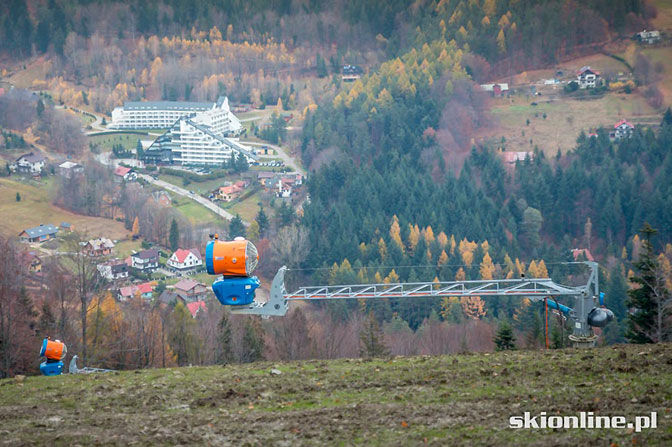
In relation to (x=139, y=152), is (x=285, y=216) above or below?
below

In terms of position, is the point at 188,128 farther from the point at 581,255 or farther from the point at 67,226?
the point at 581,255

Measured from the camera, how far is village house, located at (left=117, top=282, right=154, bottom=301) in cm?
3934

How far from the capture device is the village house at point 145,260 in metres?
45.9

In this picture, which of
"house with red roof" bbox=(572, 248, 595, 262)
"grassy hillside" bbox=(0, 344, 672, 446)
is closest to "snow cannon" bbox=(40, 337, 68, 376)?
"grassy hillside" bbox=(0, 344, 672, 446)

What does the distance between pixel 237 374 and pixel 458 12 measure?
255ft

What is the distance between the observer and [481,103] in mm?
72812

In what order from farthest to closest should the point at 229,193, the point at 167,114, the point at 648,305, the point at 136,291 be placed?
1. the point at 167,114
2. the point at 229,193
3. the point at 136,291
4. the point at 648,305

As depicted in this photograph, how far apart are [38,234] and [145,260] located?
25.4 feet

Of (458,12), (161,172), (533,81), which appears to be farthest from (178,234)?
(458,12)

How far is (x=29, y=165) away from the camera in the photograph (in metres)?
62.3

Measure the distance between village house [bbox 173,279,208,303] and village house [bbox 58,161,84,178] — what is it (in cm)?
2081

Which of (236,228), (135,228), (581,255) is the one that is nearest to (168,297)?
(236,228)

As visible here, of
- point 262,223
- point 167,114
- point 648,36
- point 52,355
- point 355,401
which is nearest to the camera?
point 355,401

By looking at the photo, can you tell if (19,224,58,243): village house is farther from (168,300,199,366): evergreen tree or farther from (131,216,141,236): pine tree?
(168,300,199,366): evergreen tree
